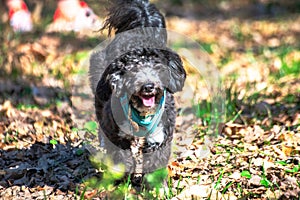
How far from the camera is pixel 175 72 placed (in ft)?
14.8

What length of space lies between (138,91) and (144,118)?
0.34 m

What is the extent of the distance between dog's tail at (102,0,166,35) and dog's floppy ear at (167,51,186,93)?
66cm

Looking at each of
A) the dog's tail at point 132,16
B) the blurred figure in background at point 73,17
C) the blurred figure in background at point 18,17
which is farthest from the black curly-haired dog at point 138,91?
the blurred figure in background at point 18,17

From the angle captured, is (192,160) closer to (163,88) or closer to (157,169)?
(157,169)

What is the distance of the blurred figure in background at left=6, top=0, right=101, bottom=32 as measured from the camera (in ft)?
29.7

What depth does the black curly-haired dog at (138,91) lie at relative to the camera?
427 cm

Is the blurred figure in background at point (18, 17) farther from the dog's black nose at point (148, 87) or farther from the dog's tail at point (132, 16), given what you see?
the dog's black nose at point (148, 87)

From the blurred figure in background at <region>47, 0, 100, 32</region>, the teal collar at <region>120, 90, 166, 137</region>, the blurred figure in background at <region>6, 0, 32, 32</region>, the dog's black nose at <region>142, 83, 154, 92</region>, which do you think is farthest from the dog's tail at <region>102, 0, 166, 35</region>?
the blurred figure in background at <region>6, 0, 32, 32</region>

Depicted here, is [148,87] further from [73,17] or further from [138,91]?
[73,17]

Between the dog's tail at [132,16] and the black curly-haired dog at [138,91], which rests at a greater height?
the dog's tail at [132,16]

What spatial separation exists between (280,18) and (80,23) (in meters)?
4.71

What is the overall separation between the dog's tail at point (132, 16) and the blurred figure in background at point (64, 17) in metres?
3.53

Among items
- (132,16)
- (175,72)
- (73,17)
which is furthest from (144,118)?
(73,17)

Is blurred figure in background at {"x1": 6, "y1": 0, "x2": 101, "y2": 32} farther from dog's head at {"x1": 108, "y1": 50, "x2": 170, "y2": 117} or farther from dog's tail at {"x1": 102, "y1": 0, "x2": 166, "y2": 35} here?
dog's head at {"x1": 108, "y1": 50, "x2": 170, "y2": 117}
